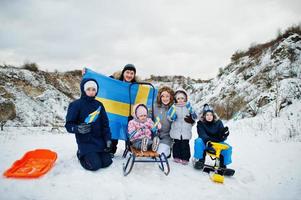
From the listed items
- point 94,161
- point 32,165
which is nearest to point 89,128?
point 94,161

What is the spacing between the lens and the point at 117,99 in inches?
198

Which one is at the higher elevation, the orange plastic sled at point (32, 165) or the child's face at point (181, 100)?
the child's face at point (181, 100)

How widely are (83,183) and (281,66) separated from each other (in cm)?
1271

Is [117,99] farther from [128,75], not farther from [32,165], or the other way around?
[32,165]

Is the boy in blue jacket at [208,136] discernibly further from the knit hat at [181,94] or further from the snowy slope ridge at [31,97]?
the snowy slope ridge at [31,97]

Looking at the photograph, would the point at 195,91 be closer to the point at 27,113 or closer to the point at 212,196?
the point at 27,113

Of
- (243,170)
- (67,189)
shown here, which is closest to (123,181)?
(67,189)

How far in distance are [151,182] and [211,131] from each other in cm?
174

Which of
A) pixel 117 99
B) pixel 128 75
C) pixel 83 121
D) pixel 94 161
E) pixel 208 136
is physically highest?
pixel 128 75

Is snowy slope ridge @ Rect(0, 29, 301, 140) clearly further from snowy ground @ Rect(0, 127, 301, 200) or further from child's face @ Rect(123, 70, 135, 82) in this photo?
child's face @ Rect(123, 70, 135, 82)

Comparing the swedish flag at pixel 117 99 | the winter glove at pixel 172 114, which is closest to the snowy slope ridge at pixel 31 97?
the swedish flag at pixel 117 99

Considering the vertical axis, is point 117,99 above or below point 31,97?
below

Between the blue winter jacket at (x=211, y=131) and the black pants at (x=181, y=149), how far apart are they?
0.40m

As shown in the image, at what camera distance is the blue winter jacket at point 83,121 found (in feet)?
13.3
